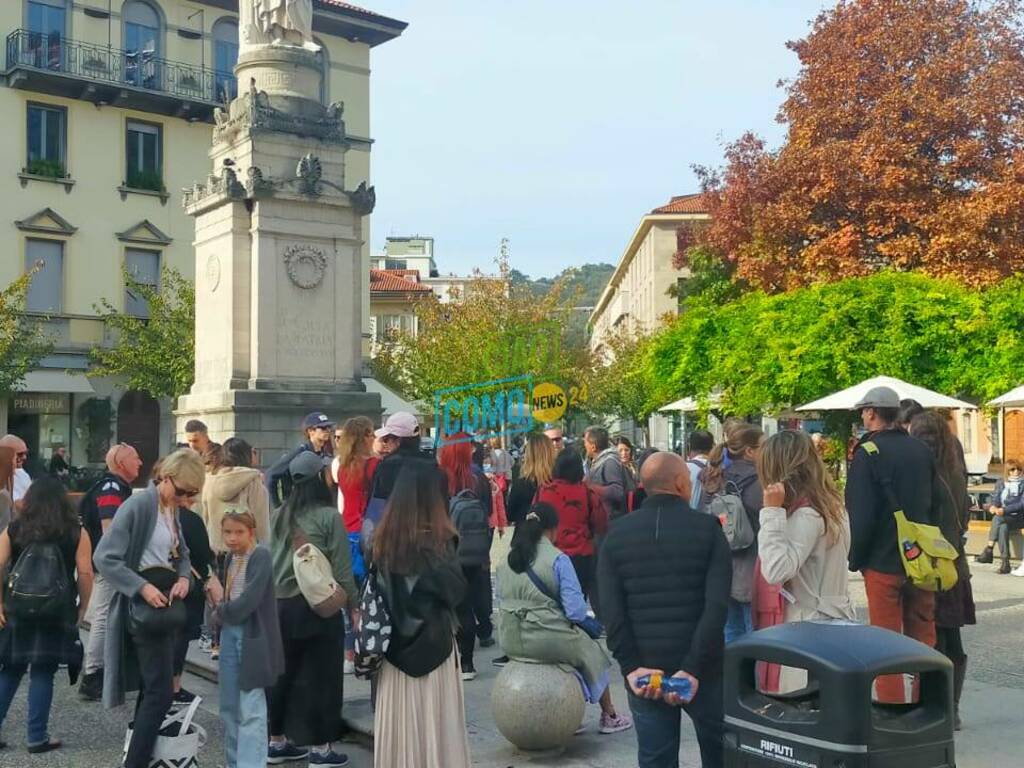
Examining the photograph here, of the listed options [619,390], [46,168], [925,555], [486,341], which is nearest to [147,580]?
[925,555]

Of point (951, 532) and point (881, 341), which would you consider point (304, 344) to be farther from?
point (881, 341)

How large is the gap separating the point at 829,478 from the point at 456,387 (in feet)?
79.9

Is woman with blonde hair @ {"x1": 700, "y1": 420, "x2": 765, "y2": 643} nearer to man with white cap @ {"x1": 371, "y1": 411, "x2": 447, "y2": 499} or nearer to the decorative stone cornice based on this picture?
man with white cap @ {"x1": 371, "y1": 411, "x2": 447, "y2": 499}

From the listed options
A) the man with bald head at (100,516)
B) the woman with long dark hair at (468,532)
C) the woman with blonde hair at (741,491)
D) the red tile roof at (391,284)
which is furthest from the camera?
the red tile roof at (391,284)

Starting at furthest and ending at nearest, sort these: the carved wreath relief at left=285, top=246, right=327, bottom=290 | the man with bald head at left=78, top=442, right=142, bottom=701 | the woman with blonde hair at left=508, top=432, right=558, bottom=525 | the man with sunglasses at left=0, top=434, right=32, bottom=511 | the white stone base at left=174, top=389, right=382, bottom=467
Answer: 1. the carved wreath relief at left=285, top=246, right=327, bottom=290
2. the white stone base at left=174, top=389, right=382, bottom=467
3. the woman with blonde hair at left=508, top=432, right=558, bottom=525
4. the man with sunglasses at left=0, top=434, right=32, bottom=511
5. the man with bald head at left=78, top=442, right=142, bottom=701

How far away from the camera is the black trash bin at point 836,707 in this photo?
11.0ft

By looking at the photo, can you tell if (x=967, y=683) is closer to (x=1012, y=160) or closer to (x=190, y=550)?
(x=190, y=550)

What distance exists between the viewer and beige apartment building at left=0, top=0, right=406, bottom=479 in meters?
35.2

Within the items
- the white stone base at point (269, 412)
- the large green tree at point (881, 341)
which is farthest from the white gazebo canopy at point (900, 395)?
the white stone base at point (269, 412)

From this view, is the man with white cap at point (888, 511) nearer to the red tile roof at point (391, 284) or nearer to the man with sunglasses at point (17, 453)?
the man with sunglasses at point (17, 453)

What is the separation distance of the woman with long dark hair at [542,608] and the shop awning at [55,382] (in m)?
30.9

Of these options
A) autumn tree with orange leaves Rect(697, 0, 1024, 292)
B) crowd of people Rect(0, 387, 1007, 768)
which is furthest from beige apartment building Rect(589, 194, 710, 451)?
crowd of people Rect(0, 387, 1007, 768)

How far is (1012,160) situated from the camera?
26891 mm

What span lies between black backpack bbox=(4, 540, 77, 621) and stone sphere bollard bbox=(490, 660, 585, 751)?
2.61 metres
